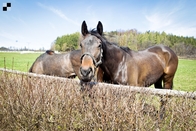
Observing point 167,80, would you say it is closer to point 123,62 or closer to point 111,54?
point 123,62

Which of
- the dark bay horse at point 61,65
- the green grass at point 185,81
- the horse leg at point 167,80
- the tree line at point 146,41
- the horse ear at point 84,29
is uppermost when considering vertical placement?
the tree line at point 146,41

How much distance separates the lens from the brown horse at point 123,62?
2.79 metres

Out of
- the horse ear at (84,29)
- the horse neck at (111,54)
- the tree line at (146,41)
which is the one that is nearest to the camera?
the horse ear at (84,29)

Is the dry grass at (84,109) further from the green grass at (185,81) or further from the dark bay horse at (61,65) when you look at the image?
the green grass at (185,81)

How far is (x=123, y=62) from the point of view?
140 inches

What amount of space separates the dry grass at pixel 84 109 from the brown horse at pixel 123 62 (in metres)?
0.51

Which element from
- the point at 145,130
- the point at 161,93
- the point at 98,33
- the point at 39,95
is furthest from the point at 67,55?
the point at 145,130

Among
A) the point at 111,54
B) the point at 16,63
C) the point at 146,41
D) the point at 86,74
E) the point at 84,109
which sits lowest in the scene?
the point at 84,109

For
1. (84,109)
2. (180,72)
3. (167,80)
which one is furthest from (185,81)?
(84,109)

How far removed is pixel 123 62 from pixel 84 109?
178cm

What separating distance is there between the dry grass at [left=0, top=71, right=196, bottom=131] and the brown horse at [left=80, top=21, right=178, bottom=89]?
1.68 ft

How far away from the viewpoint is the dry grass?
1.78 meters

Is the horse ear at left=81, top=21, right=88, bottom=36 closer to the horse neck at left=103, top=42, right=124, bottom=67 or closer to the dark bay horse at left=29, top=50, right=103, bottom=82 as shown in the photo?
the horse neck at left=103, top=42, right=124, bottom=67

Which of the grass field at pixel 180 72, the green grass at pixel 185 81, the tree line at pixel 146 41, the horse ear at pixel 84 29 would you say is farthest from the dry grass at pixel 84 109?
the tree line at pixel 146 41
